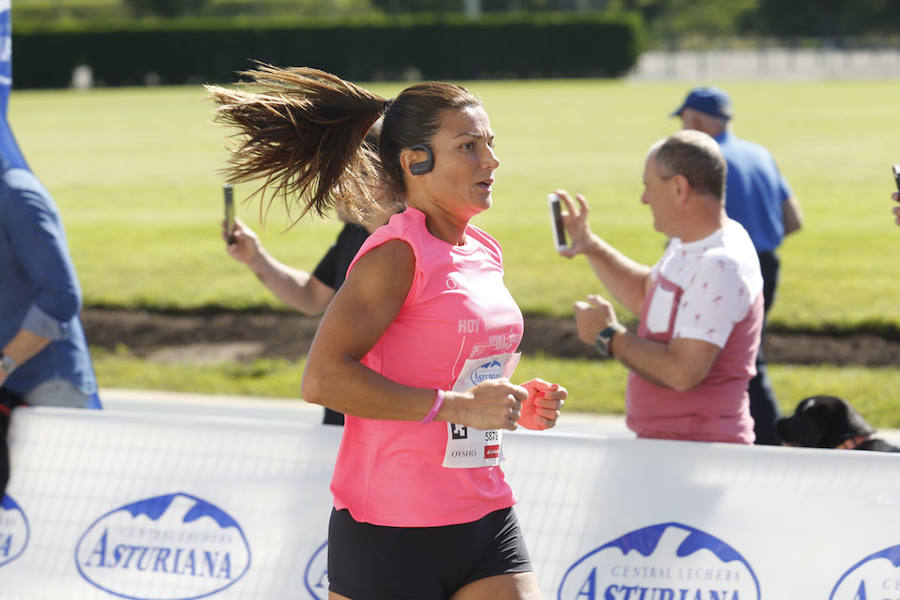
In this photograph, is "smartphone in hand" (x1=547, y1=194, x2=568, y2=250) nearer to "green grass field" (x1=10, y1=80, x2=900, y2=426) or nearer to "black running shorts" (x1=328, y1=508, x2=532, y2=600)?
"green grass field" (x1=10, y1=80, x2=900, y2=426)

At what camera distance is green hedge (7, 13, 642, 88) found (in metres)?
55.0

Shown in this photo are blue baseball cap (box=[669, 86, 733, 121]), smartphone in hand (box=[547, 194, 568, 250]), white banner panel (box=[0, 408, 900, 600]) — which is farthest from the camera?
blue baseball cap (box=[669, 86, 733, 121])

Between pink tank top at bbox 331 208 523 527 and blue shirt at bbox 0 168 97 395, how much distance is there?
183cm

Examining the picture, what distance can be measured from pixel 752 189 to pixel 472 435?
4.12 metres

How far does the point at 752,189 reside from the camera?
6598mm

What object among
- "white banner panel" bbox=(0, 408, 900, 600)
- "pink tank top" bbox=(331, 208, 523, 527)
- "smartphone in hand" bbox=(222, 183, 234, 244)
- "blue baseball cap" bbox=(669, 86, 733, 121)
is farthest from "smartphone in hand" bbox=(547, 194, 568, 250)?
"blue baseball cap" bbox=(669, 86, 733, 121)

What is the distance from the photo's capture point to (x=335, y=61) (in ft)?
186

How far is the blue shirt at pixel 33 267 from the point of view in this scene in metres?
4.28

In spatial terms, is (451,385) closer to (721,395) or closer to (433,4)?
(721,395)

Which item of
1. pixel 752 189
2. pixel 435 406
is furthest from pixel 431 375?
pixel 752 189

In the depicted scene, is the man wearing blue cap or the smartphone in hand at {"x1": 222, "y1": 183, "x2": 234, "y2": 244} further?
the man wearing blue cap

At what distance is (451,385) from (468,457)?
0.60 feet

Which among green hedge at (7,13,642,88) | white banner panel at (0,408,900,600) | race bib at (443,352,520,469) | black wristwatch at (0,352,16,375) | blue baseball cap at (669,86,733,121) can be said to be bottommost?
green hedge at (7,13,642,88)

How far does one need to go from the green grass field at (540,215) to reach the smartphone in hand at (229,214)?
805 mm
